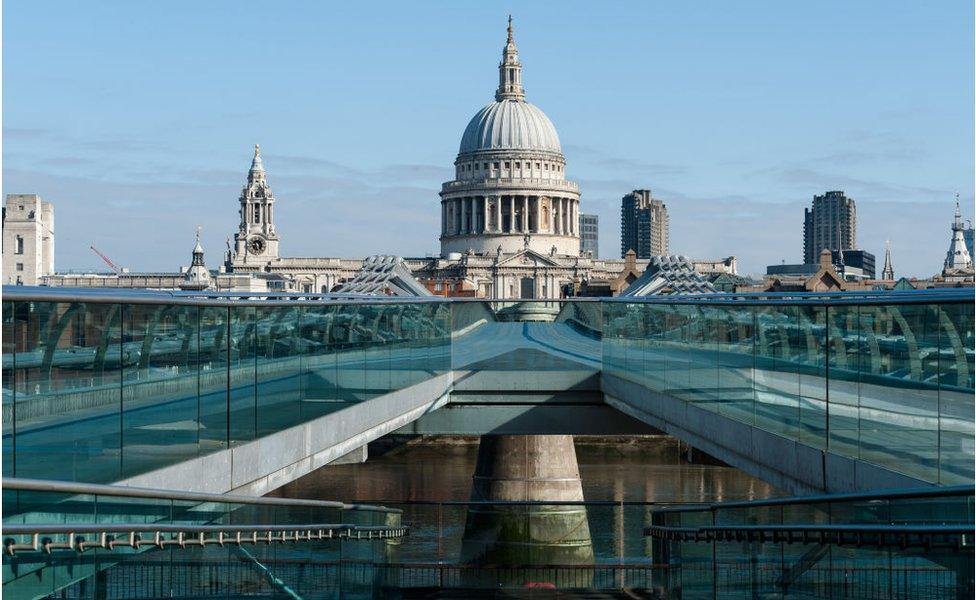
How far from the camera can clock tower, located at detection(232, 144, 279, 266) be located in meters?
165

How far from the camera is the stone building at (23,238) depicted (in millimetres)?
162125

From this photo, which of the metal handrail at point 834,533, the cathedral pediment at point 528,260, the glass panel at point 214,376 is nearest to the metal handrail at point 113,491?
the glass panel at point 214,376

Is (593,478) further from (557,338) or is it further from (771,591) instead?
(771,591)

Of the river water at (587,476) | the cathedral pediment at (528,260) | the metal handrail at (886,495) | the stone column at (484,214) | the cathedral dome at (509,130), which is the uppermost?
the cathedral dome at (509,130)

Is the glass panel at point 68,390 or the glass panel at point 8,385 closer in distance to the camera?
the glass panel at point 8,385

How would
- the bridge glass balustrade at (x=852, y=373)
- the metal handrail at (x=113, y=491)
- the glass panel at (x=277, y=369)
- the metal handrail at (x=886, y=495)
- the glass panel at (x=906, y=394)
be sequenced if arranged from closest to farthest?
the metal handrail at (x=113, y=491) → the metal handrail at (x=886, y=495) → the bridge glass balustrade at (x=852, y=373) → the glass panel at (x=906, y=394) → the glass panel at (x=277, y=369)

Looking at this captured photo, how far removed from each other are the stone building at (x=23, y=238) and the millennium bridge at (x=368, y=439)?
14941 centimetres

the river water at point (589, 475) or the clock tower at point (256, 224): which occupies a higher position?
the clock tower at point (256, 224)

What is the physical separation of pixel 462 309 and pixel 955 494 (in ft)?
63.2

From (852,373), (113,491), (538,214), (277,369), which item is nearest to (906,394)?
(852,373)

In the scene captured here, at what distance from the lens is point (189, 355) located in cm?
Result: 1013

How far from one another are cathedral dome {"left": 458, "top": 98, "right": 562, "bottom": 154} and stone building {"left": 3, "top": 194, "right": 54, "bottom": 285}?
4526cm

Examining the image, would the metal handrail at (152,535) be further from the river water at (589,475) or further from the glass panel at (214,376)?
the river water at (589,475)

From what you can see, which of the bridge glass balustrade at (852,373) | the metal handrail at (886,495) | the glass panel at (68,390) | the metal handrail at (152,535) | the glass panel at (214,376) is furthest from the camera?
the glass panel at (214,376)
